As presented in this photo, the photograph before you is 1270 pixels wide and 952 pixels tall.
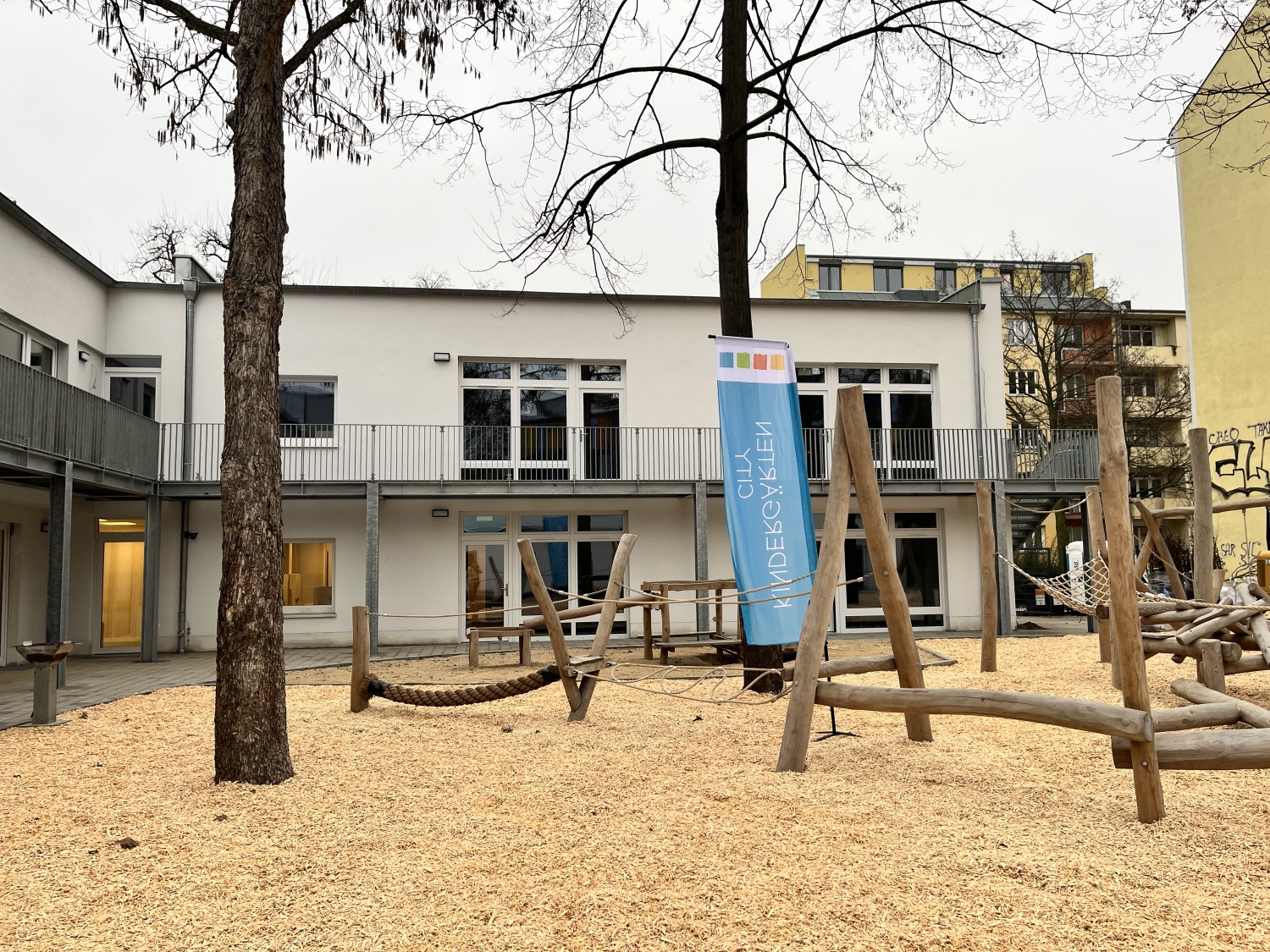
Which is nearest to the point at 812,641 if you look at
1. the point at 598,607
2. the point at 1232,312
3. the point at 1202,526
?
the point at 598,607

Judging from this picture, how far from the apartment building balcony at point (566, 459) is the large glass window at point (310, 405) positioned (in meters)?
0.08

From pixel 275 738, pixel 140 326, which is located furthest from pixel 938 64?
pixel 140 326

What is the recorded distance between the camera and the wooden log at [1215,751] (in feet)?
12.1

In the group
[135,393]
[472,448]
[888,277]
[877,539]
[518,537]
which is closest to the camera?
[877,539]

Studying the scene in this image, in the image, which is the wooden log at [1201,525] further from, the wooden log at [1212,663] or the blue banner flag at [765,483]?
the blue banner flag at [765,483]

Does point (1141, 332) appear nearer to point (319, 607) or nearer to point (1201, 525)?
point (1201, 525)

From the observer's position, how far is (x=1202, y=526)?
7.75 m

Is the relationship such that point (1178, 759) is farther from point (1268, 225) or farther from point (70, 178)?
point (1268, 225)

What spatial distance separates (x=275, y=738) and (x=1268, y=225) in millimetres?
20630

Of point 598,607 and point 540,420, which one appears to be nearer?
point 598,607

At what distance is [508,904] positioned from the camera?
3154mm

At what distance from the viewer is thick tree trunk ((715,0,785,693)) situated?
8820 mm

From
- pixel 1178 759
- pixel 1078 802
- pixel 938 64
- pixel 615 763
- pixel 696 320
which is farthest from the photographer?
pixel 696 320

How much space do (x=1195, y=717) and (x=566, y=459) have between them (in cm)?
1245
